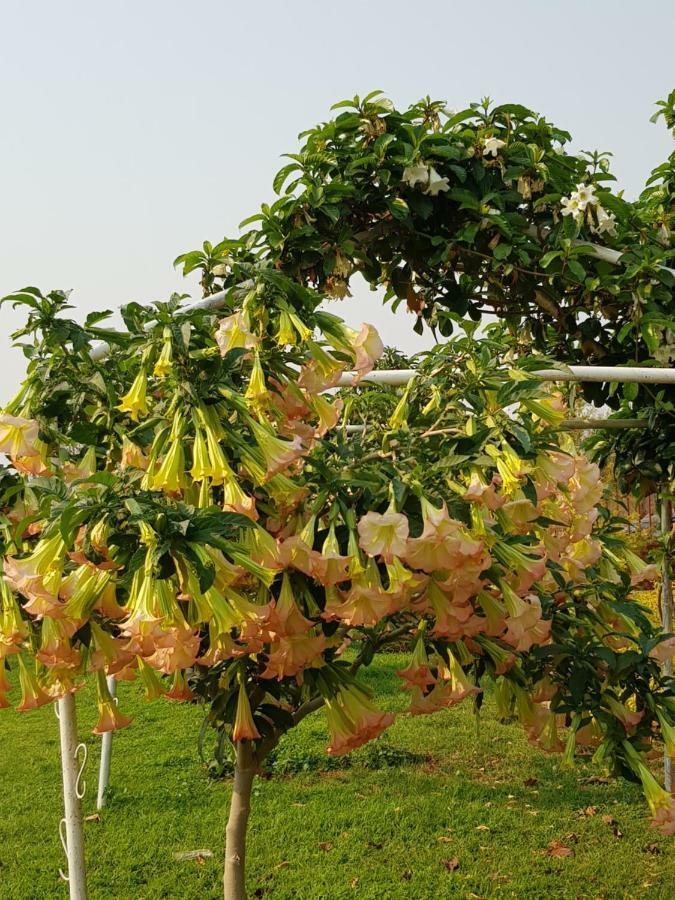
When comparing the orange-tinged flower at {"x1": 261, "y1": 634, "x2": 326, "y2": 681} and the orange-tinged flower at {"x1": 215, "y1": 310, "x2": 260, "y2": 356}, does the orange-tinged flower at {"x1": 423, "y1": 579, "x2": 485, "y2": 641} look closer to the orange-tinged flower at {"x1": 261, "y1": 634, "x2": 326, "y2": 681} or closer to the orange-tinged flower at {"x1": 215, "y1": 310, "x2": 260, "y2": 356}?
the orange-tinged flower at {"x1": 261, "y1": 634, "x2": 326, "y2": 681}

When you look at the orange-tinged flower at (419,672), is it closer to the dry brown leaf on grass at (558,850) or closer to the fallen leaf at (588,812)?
the dry brown leaf on grass at (558,850)

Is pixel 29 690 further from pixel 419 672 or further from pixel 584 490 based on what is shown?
pixel 584 490

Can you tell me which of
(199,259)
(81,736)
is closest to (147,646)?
(199,259)

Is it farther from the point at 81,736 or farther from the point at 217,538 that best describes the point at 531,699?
the point at 81,736

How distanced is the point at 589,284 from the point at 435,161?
633mm

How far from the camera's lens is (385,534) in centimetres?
145

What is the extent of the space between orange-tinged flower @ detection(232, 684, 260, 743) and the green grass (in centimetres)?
206

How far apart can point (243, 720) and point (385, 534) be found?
77 cm

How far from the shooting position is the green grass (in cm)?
380

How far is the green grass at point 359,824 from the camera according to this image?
3.80 meters

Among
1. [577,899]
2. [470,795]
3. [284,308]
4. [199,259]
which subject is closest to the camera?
[284,308]

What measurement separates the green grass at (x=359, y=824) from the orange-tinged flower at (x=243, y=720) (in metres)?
2.06

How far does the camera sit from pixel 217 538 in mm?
1232

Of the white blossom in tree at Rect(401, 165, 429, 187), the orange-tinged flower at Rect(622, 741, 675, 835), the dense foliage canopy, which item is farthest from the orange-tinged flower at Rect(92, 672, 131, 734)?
the white blossom in tree at Rect(401, 165, 429, 187)
